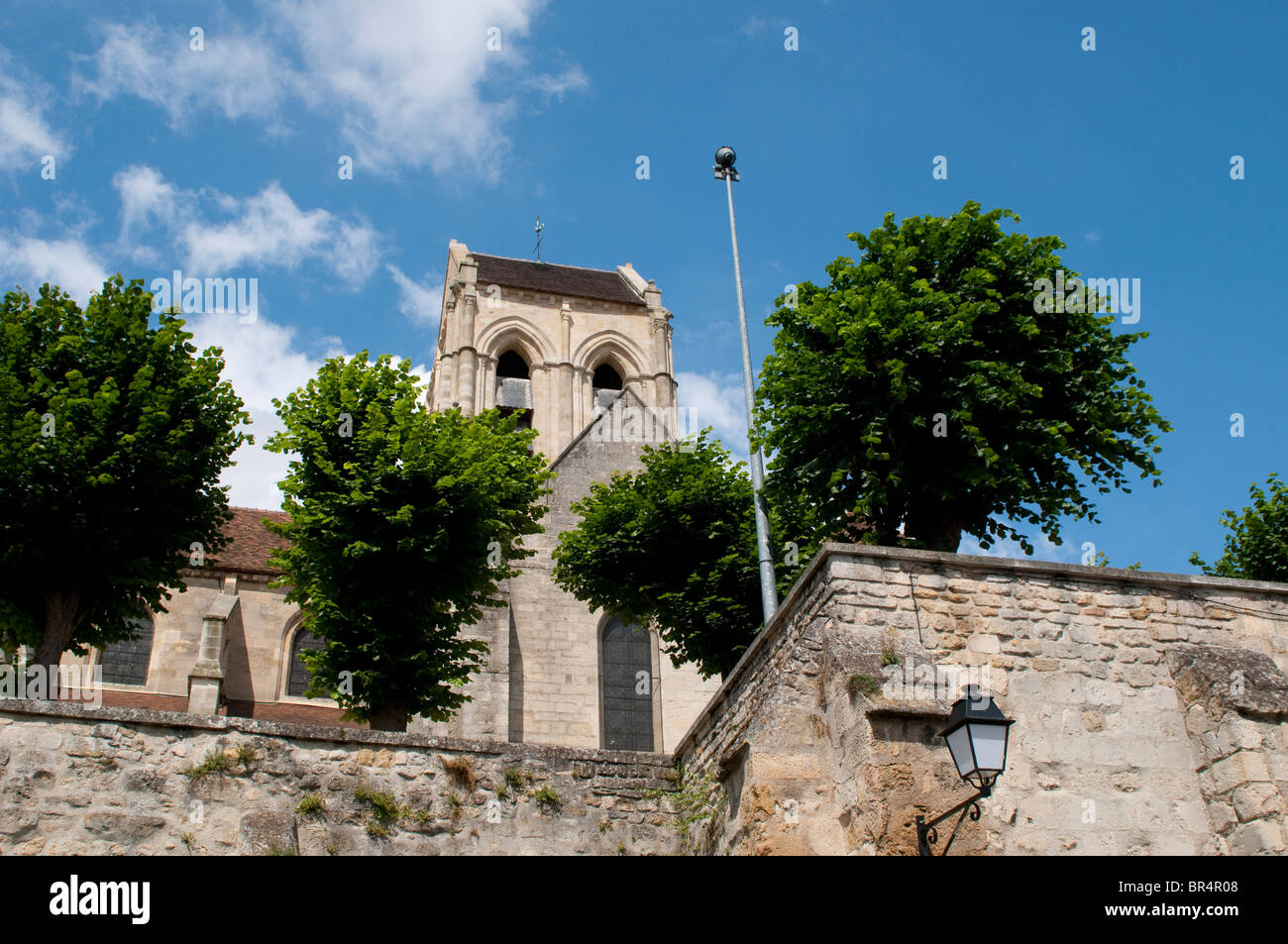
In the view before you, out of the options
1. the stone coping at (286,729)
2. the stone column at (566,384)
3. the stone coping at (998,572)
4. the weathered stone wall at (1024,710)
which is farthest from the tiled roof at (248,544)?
the weathered stone wall at (1024,710)

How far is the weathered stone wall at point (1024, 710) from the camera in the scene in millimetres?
8633

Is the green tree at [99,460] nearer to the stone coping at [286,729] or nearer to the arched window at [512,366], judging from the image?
the stone coping at [286,729]

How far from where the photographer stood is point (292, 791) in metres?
10.5

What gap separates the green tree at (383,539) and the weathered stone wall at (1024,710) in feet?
21.9

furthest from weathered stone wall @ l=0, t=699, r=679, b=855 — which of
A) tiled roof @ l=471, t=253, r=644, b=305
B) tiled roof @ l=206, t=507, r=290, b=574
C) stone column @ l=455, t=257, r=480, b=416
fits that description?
tiled roof @ l=471, t=253, r=644, b=305

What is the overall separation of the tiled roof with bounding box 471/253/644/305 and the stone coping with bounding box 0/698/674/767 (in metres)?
37.7

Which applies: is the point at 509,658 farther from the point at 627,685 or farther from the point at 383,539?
the point at 383,539

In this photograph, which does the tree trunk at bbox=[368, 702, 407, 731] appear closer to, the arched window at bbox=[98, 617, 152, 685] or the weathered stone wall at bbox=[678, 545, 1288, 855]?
the weathered stone wall at bbox=[678, 545, 1288, 855]

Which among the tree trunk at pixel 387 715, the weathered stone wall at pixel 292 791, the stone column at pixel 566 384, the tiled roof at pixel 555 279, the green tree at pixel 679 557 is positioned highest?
the tiled roof at pixel 555 279

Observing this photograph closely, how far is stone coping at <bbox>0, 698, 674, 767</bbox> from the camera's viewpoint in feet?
33.5

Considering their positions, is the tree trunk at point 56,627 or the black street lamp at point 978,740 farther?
the tree trunk at point 56,627

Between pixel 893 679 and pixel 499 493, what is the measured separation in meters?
9.44
